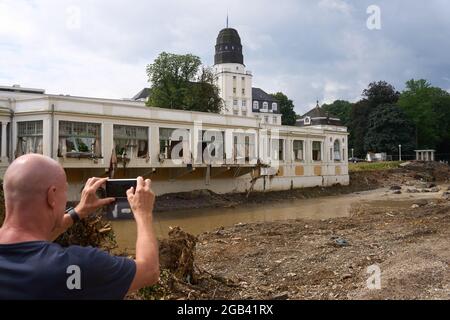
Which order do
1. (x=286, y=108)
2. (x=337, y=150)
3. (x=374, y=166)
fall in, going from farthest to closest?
1. (x=286, y=108)
2. (x=374, y=166)
3. (x=337, y=150)

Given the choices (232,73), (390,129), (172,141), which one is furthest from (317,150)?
(232,73)

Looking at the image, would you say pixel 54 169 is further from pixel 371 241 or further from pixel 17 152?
pixel 17 152

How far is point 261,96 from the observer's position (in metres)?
96.6

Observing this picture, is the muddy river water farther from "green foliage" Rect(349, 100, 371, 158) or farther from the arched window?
"green foliage" Rect(349, 100, 371, 158)

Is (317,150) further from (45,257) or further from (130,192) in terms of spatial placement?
(45,257)

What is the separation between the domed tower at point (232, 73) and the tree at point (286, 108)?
8.33 meters

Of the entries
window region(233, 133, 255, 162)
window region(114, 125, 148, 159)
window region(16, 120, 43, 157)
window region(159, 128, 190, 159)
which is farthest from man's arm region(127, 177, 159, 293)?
window region(233, 133, 255, 162)

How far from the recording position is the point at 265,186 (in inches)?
1533

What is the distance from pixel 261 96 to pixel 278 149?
55.8 meters

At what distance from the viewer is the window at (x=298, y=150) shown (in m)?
44.7

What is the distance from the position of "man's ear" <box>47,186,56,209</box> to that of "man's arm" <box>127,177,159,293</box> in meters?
0.45

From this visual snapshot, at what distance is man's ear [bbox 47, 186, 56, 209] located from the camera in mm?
2195

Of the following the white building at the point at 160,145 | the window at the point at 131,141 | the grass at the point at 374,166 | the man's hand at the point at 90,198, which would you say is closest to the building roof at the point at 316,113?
the grass at the point at 374,166

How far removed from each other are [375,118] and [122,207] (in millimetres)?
68056
